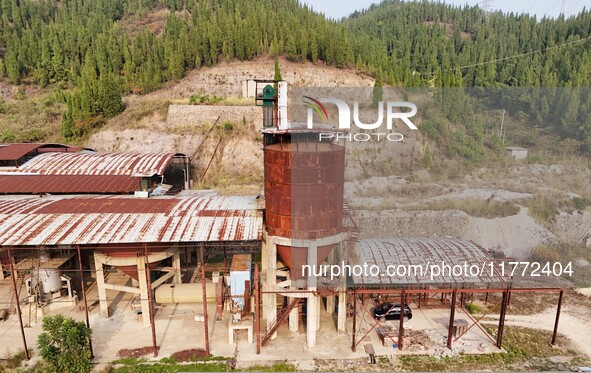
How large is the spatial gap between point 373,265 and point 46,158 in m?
31.1

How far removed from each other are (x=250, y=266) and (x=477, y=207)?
98.2 ft

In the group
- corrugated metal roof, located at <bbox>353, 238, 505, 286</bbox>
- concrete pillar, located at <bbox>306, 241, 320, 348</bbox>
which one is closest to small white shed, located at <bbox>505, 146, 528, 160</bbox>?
corrugated metal roof, located at <bbox>353, 238, 505, 286</bbox>

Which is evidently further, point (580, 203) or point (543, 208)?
point (580, 203)

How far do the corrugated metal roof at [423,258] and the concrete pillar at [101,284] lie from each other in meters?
14.2

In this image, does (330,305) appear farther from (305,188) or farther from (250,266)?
(305,188)

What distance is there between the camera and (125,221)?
783 inches

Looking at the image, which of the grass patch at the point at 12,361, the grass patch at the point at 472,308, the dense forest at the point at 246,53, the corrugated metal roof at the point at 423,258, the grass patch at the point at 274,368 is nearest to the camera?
the grass patch at the point at 274,368

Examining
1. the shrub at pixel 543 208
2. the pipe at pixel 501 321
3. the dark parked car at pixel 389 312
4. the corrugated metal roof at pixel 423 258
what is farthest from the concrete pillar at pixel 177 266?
the shrub at pixel 543 208

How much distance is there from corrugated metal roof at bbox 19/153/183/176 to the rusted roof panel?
1.12 metres

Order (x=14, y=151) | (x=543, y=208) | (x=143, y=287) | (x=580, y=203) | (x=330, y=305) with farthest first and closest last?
(x=580, y=203) < (x=543, y=208) < (x=14, y=151) < (x=330, y=305) < (x=143, y=287)

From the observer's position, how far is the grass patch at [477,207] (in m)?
39.3

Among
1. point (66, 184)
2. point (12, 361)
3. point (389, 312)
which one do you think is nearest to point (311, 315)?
point (389, 312)

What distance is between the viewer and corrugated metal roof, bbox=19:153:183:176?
103 ft

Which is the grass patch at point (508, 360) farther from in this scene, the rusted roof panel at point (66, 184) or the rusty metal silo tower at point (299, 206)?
the rusted roof panel at point (66, 184)
